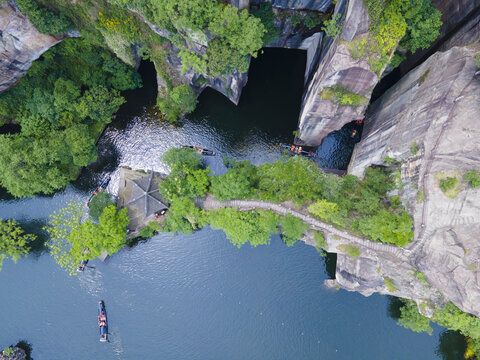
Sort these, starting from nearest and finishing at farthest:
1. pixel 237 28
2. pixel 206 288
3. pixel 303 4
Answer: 1. pixel 237 28
2. pixel 303 4
3. pixel 206 288

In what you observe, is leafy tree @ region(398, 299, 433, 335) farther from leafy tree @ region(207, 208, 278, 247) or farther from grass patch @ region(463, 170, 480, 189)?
leafy tree @ region(207, 208, 278, 247)

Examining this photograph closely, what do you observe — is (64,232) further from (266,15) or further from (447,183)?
(447,183)

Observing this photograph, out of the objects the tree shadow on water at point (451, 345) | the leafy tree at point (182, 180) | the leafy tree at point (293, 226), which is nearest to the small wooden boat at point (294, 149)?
the leafy tree at point (293, 226)

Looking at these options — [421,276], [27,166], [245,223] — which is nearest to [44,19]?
[27,166]

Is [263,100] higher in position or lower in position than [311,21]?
lower

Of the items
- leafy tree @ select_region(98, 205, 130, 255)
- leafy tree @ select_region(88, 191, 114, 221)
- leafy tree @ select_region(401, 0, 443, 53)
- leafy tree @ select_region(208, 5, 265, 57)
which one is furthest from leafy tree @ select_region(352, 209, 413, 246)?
leafy tree @ select_region(88, 191, 114, 221)

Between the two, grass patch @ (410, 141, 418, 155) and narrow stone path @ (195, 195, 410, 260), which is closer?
grass patch @ (410, 141, 418, 155)
